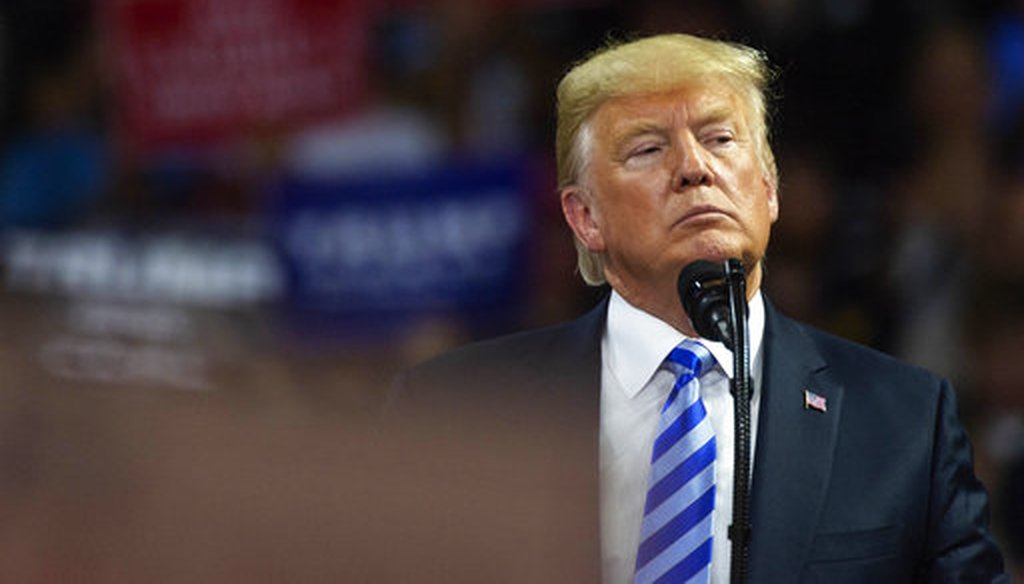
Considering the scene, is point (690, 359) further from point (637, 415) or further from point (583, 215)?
point (583, 215)

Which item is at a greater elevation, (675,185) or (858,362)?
(675,185)

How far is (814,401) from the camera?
1392mm

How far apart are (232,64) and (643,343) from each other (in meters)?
3.36

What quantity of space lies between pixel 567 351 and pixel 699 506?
10.6 inches

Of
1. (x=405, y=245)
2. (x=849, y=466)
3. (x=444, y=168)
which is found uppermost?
(x=849, y=466)

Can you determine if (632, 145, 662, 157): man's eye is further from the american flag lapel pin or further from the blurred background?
the blurred background

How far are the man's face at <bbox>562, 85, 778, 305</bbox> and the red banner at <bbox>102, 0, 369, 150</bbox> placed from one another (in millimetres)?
2992

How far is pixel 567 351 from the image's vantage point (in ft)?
4.99

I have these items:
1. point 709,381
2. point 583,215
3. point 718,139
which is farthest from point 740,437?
point 583,215

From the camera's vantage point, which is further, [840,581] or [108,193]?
[108,193]

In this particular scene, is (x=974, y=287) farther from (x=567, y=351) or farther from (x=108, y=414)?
(x=108, y=414)

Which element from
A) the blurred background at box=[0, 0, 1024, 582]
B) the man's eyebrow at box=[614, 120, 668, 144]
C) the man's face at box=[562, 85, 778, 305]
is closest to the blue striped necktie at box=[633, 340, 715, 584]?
the man's face at box=[562, 85, 778, 305]

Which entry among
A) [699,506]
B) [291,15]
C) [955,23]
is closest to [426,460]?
[699,506]

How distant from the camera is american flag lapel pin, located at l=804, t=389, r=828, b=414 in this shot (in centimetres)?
139
